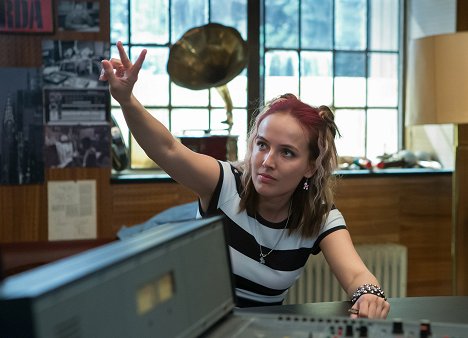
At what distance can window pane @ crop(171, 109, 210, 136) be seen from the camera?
11.7 ft

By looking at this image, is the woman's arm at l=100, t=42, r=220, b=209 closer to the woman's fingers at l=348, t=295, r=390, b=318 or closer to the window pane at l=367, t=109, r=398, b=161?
the woman's fingers at l=348, t=295, r=390, b=318

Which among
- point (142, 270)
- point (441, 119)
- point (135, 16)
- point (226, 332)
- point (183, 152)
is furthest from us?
point (135, 16)

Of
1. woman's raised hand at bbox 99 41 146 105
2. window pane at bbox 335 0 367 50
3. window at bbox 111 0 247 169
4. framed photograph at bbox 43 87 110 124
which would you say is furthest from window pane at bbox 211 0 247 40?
woman's raised hand at bbox 99 41 146 105

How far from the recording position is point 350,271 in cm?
162

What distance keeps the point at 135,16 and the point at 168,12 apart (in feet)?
0.54

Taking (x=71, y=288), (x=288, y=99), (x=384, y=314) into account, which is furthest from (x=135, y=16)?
(x=71, y=288)

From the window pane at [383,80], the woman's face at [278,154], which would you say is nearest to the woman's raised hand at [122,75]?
the woman's face at [278,154]

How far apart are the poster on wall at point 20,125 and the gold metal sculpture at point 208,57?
61 cm

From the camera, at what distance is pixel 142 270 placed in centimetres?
71

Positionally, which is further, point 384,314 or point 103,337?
point 384,314

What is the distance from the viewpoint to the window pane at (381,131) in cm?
392

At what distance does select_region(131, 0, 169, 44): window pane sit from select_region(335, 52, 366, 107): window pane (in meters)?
0.96

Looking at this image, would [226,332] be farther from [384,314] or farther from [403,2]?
[403,2]

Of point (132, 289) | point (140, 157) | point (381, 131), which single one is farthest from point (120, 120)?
point (132, 289)
